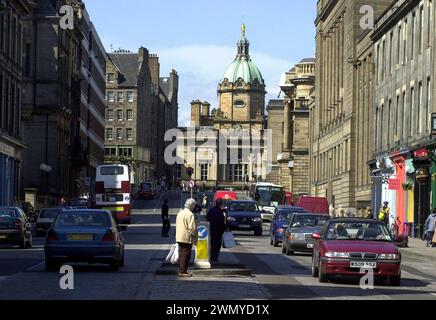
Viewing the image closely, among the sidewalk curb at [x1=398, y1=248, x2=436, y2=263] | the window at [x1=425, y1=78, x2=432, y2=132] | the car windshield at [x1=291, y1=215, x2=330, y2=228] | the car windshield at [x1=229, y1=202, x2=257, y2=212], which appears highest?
the window at [x1=425, y1=78, x2=432, y2=132]

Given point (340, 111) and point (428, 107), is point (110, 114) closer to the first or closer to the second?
point (340, 111)

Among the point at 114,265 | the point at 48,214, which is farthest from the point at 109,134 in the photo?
the point at 114,265

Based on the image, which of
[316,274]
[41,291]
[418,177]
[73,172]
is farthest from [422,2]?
[73,172]

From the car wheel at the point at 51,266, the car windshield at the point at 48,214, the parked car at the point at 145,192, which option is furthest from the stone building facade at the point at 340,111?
the car wheel at the point at 51,266

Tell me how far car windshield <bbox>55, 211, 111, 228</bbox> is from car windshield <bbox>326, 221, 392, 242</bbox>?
540 cm

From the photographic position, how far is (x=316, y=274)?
2861 cm

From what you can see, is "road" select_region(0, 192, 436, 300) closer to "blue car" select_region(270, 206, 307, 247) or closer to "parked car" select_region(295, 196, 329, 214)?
"blue car" select_region(270, 206, 307, 247)

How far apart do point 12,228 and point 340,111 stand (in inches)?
2507

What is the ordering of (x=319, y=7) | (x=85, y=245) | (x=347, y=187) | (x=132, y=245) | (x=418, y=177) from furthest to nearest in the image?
(x=319, y=7), (x=347, y=187), (x=418, y=177), (x=132, y=245), (x=85, y=245)

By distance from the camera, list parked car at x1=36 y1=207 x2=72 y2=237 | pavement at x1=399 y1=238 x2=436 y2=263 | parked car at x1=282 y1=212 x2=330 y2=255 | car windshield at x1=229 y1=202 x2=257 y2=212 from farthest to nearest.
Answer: car windshield at x1=229 y1=202 x2=257 y2=212, parked car at x1=36 y1=207 x2=72 y2=237, pavement at x1=399 y1=238 x2=436 y2=263, parked car at x1=282 y1=212 x2=330 y2=255

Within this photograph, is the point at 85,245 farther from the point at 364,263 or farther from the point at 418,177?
the point at 418,177

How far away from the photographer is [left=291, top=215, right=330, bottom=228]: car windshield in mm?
40938

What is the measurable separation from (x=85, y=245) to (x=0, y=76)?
43338 mm

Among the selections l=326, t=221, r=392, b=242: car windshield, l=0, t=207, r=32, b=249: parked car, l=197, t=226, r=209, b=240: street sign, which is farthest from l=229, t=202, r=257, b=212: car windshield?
l=326, t=221, r=392, b=242: car windshield
